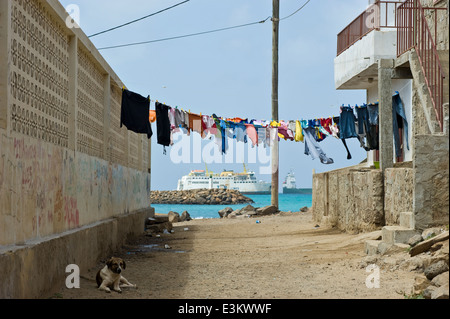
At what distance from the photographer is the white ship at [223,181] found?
110 meters

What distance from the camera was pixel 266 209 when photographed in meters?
24.1

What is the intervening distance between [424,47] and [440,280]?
6463mm

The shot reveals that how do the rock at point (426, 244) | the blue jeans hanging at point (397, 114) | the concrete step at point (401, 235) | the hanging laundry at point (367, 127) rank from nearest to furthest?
the rock at point (426, 244) < the concrete step at point (401, 235) < the blue jeans hanging at point (397, 114) < the hanging laundry at point (367, 127)

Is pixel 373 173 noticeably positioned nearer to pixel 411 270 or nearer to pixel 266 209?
pixel 411 270

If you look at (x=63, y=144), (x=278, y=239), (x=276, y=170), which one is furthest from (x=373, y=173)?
(x=276, y=170)

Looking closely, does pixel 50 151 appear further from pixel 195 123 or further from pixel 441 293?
pixel 195 123

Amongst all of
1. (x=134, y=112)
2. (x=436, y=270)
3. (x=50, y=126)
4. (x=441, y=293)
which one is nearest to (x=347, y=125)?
(x=134, y=112)

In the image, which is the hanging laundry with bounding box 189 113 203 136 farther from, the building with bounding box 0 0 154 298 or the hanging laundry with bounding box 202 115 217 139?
the building with bounding box 0 0 154 298

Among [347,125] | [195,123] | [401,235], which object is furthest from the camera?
[195,123]

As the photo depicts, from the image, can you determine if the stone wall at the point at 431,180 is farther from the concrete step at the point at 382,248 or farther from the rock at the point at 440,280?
the rock at the point at 440,280

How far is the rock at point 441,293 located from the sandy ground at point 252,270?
790 mm

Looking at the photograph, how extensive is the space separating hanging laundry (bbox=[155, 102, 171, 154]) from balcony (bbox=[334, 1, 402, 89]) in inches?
234

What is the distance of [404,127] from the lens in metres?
15.6

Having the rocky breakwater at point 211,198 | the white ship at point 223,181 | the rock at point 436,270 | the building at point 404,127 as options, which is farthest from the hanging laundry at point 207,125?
the white ship at point 223,181
